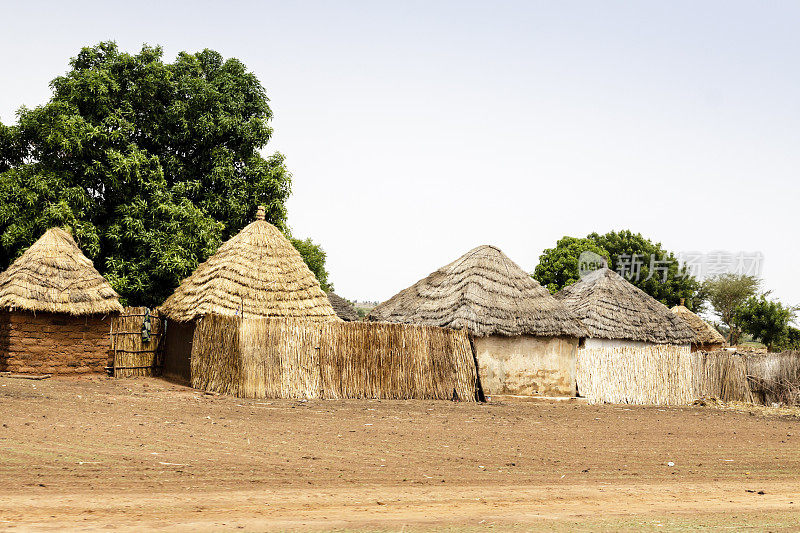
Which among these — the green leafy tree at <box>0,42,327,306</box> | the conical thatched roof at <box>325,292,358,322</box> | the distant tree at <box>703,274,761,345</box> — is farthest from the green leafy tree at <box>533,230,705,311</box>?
the green leafy tree at <box>0,42,327,306</box>

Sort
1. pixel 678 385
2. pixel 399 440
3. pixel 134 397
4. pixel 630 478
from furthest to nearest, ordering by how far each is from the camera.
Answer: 1. pixel 678 385
2. pixel 134 397
3. pixel 399 440
4. pixel 630 478

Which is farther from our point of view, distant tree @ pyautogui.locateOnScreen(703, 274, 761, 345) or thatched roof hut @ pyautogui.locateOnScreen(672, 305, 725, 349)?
distant tree @ pyautogui.locateOnScreen(703, 274, 761, 345)

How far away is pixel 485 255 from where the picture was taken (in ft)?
64.2

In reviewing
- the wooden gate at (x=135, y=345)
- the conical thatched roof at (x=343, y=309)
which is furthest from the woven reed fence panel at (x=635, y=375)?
the conical thatched roof at (x=343, y=309)

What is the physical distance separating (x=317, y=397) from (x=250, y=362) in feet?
5.41

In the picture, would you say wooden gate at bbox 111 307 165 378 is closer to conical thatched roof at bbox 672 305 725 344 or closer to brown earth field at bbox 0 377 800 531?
brown earth field at bbox 0 377 800 531

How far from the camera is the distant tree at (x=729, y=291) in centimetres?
5378

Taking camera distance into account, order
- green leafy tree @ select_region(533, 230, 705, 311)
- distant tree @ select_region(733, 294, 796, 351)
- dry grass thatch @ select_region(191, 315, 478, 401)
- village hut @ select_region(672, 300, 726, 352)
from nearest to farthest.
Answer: dry grass thatch @ select_region(191, 315, 478, 401) → village hut @ select_region(672, 300, 726, 352) → distant tree @ select_region(733, 294, 796, 351) → green leafy tree @ select_region(533, 230, 705, 311)

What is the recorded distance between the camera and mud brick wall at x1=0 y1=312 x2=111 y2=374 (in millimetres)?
16609

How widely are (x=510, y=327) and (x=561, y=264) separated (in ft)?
89.5

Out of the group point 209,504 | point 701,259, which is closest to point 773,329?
point 701,259

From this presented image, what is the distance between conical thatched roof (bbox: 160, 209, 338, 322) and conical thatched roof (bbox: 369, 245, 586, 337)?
2.98m

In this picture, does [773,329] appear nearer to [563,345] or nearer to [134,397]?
[563,345]

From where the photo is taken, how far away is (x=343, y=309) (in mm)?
34750
